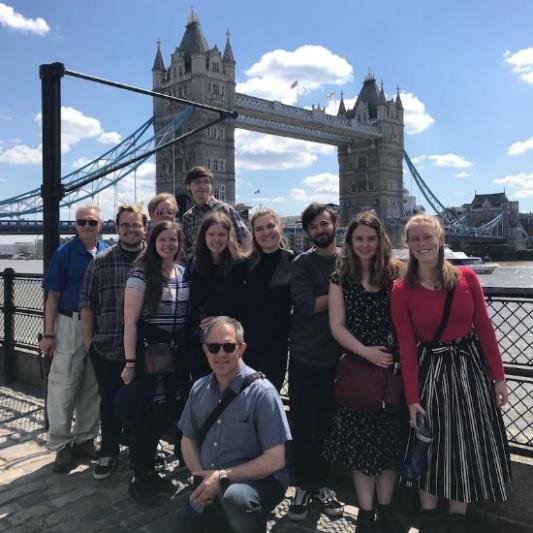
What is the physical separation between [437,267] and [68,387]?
7.10 ft

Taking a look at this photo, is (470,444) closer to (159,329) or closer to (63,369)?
(159,329)

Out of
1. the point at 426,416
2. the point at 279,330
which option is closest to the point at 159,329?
the point at 279,330

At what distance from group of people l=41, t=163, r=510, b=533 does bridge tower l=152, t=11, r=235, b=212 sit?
4784 centimetres

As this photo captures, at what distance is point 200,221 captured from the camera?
330cm

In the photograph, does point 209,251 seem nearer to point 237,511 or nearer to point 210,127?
point 237,511

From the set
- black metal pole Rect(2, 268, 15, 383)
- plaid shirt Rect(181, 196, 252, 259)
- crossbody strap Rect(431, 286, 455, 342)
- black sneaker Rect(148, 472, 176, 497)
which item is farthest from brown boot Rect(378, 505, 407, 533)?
black metal pole Rect(2, 268, 15, 383)

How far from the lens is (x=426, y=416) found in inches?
82.7

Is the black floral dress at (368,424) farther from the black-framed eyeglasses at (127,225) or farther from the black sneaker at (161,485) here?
the black-framed eyeglasses at (127,225)

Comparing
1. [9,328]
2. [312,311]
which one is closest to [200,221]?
[312,311]

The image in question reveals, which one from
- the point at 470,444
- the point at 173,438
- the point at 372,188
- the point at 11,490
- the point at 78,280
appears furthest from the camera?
the point at 372,188

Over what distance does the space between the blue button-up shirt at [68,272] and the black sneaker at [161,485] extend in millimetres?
1042

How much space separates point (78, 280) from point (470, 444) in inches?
86.6

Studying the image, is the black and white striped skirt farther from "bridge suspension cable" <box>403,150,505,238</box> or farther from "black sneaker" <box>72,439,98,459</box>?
"bridge suspension cable" <box>403,150,505,238</box>

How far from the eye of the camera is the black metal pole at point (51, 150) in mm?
3445
